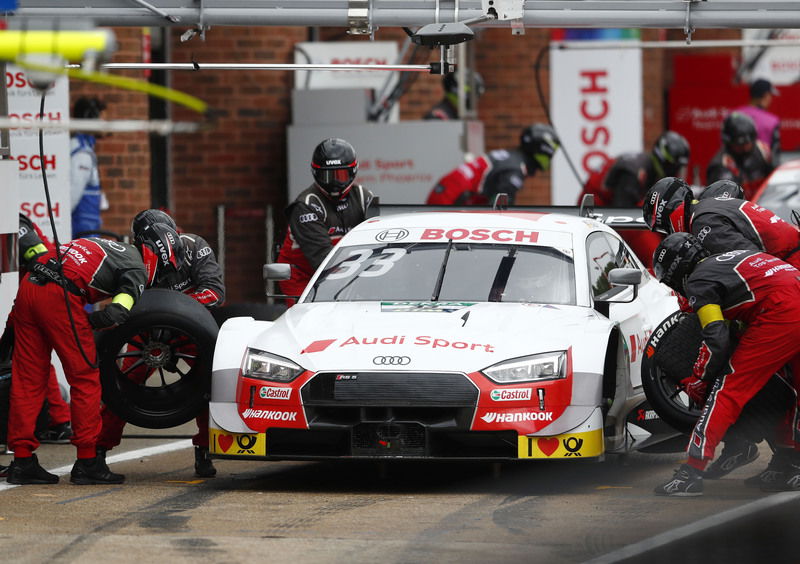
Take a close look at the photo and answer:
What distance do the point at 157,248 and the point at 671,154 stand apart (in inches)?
273

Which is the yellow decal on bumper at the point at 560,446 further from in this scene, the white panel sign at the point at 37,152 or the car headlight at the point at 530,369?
the white panel sign at the point at 37,152

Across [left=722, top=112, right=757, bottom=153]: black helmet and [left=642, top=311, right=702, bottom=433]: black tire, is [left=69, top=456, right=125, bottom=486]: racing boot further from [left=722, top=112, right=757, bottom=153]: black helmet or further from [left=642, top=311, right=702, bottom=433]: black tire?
[left=722, top=112, right=757, bottom=153]: black helmet

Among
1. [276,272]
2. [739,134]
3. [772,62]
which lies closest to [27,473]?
[276,272]

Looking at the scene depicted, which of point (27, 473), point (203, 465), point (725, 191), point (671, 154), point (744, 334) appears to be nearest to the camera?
point (744, 334)

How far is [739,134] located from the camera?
16484 mm

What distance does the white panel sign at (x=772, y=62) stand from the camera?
24.4m

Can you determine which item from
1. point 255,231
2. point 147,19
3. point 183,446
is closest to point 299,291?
point 183,446

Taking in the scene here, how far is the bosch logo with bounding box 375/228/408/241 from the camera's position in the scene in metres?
10.5

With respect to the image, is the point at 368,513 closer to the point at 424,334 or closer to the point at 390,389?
the point at 390,389

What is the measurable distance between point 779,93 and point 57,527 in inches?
740

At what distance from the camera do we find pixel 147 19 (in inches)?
422

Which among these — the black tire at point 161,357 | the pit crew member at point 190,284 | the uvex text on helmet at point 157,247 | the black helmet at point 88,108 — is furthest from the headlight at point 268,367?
the black helmet at point 88,108

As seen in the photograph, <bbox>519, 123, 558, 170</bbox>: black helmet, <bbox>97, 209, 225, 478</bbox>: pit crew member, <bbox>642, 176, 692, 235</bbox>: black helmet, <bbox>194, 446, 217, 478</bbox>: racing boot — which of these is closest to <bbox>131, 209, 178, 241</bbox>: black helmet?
<bbox>97, 209, 225, 478</bbox>: pit crew member

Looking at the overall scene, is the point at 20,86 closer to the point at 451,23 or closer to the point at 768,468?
the point at 451,23
